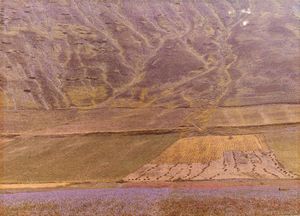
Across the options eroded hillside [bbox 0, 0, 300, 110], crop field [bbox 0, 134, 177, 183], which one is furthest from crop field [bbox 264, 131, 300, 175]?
eroded hillside [bbox 0, 0, 300, 110]

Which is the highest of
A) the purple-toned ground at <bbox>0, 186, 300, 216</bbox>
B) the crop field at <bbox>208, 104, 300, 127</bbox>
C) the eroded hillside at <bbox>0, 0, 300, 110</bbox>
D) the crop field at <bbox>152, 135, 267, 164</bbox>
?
the purple-toned ground at <bbox>0, 186, 300, 216</bbox>

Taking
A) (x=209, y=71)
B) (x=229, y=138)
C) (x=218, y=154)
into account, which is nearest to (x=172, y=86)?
(x=209, y=71)

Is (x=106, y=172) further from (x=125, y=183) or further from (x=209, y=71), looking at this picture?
(x=209, y=71)

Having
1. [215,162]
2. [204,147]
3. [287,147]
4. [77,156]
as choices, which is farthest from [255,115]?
[77,156]

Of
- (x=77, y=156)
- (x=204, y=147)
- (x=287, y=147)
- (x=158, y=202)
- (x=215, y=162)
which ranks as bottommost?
(x=204, y=147)

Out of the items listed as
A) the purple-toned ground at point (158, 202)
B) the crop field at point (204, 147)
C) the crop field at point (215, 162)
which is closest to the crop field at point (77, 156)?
the crop field at point (204, 147)

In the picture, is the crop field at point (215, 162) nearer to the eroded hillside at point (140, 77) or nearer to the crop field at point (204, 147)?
the crop field at point (204, 147)

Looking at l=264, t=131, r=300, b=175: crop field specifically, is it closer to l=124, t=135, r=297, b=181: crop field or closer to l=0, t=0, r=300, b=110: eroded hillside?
l=124, t=135, r=297, b=181: crop field

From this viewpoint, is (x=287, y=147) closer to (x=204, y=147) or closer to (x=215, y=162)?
(x=204, y=147)

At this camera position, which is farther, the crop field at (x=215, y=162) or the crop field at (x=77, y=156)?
the crop field at (x=77, y=156)
